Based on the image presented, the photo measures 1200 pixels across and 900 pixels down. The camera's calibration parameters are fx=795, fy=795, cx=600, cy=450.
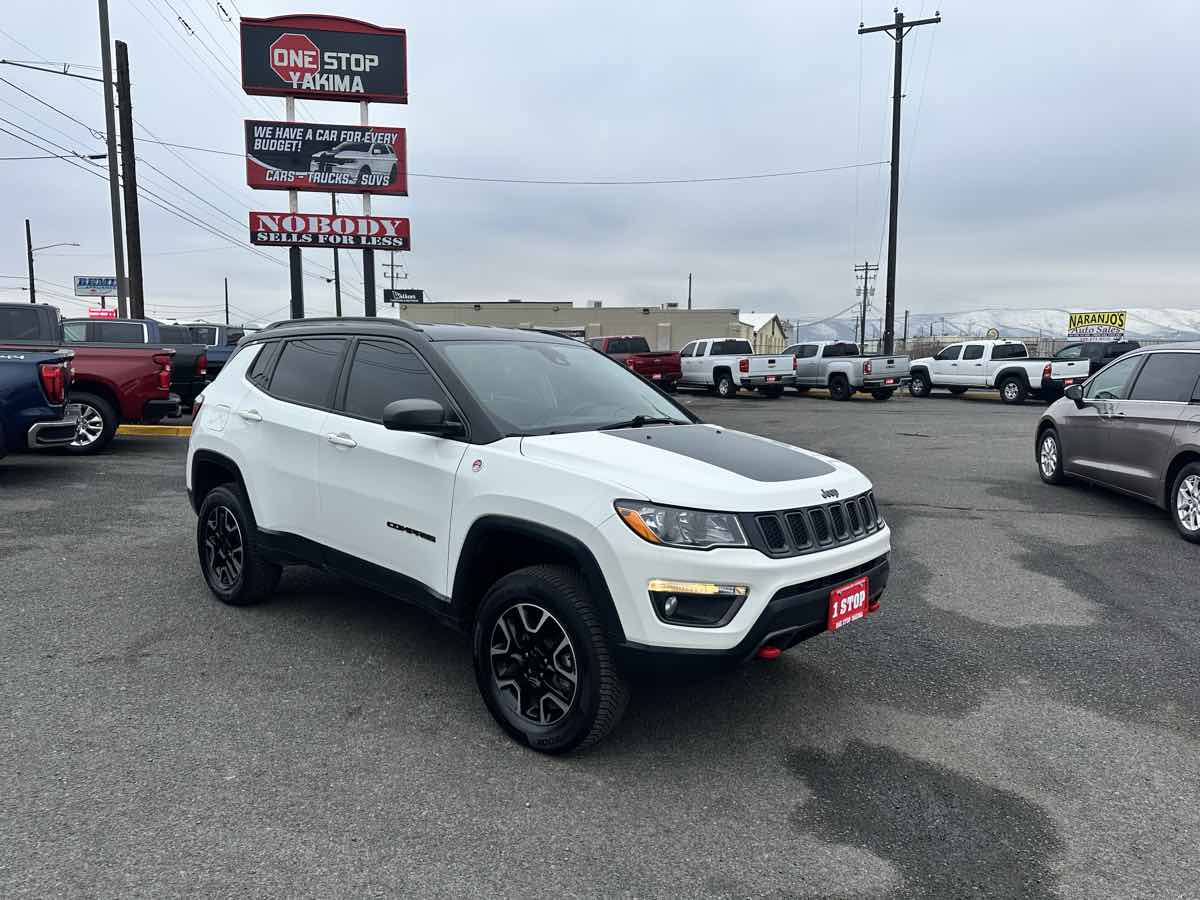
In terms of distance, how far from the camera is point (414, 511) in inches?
146

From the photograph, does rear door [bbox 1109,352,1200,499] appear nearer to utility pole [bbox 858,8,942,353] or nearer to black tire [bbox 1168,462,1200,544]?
black tire [bbox 1168,462,1200,544]

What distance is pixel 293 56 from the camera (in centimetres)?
2116

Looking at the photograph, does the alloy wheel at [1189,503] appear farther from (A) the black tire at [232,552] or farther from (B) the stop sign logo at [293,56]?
(B) the stop sign logo at [293,56]

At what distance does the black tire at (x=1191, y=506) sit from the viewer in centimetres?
684

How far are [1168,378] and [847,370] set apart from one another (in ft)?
58.0

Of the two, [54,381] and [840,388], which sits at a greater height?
[54,381]

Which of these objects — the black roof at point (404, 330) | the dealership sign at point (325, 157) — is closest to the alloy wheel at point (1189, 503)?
the black roof at point (404, 330)

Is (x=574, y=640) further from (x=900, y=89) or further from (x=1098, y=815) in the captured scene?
(x=900, y=89)

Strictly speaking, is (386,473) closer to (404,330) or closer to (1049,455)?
(404,330)

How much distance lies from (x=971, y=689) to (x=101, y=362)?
37.6ft

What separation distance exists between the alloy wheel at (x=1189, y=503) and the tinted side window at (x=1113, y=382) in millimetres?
1314

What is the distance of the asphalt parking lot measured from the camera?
8.57 feet

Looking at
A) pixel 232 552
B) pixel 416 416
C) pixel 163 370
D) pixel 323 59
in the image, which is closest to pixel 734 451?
pixel 416 416

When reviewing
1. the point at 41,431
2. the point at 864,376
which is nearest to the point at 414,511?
the point at 41,431
